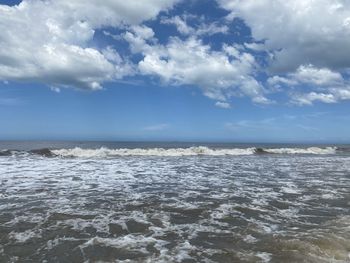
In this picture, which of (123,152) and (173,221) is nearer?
(173,221)

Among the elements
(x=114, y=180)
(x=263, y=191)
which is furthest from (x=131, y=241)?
(x=114, y=180)

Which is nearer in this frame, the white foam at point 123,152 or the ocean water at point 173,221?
the ocean water at point 173,221

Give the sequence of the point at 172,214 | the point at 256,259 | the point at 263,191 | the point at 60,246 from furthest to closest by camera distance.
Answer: the point at 263,191 < the point at 172,214 < the point at 60,246 < the point at 256,259

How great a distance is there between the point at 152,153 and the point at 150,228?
33396 mm

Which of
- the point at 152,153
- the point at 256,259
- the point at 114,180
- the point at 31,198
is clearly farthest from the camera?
the point at 152,153

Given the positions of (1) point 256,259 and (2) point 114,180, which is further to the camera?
(2) point 114,180

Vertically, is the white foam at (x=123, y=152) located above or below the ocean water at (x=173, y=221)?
above

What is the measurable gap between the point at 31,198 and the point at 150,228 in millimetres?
5906

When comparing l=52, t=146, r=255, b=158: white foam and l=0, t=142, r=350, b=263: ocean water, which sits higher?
l=52, t=146, r=255, b=158: white foam

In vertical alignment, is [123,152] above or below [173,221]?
above

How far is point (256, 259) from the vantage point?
716 cm

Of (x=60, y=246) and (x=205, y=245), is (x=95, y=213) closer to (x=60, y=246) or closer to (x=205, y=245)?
(x=60, y=246)

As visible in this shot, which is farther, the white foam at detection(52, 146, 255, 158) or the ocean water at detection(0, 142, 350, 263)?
the white foam at detection(52, 146, 255, 158)

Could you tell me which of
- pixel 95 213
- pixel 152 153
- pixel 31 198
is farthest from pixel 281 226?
pixel 152 153
